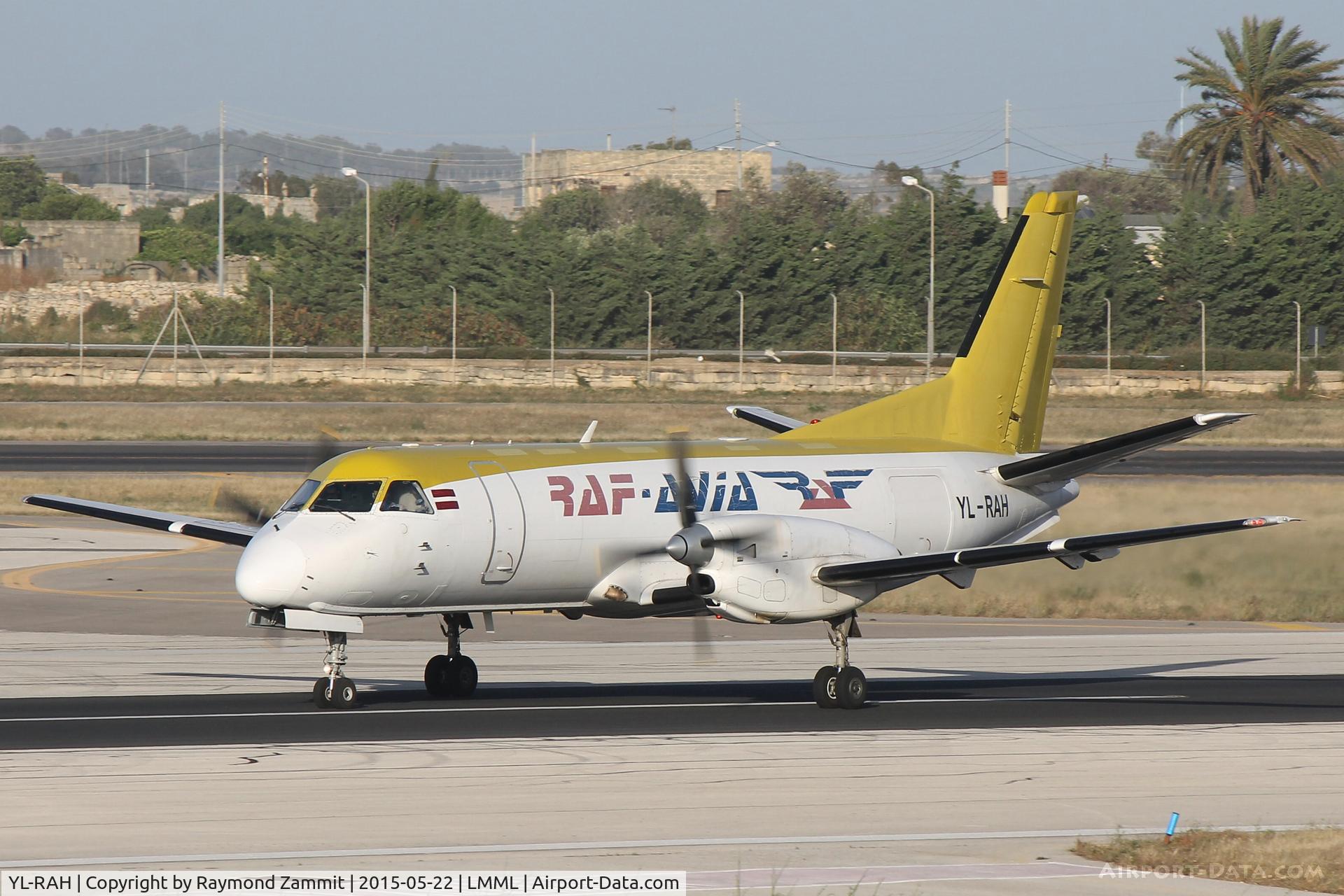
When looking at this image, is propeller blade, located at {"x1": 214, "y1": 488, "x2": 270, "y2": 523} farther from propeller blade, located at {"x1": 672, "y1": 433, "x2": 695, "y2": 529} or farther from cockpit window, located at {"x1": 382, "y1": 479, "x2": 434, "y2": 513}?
propeller blade, located at {"x1": 672, "y1": 433, "x2": 695, "y2": 529}

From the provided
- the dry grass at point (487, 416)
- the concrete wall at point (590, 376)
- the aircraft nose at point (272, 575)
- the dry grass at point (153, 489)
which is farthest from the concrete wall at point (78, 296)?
the aircraft nose at point (272, 575)

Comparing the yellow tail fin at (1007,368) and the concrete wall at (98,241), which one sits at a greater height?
the concrete wall at (98,241)

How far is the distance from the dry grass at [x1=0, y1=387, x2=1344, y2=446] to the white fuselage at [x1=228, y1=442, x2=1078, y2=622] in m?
37.2

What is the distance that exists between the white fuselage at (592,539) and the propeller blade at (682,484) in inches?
11.1

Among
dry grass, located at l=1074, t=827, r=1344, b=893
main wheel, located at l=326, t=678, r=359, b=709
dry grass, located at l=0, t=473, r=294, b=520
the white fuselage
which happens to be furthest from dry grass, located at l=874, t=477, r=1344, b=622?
dry grass, located at l=0, t=473, r=294, b=520

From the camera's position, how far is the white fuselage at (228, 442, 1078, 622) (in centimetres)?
1712

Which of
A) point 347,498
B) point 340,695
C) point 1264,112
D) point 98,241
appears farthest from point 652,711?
point 98,241

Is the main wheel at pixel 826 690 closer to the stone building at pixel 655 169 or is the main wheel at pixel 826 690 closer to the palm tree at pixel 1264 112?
the palm tree at pixel 1264 112

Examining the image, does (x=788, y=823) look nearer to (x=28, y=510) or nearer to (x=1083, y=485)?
(x=1083, y=485)

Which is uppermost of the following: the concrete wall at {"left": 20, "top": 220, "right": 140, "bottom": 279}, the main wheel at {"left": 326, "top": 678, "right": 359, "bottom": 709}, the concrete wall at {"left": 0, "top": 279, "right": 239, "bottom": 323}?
the concrete wall at {"left": 20, "top": 220, "right": 140, "bottom": 279}

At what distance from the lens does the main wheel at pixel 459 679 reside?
19344 mm

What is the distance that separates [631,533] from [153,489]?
29238mm

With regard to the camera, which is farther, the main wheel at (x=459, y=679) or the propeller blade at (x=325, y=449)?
the main wheel at (x=459, y=679)

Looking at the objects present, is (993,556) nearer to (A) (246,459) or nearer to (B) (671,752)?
(B) (671,752)
